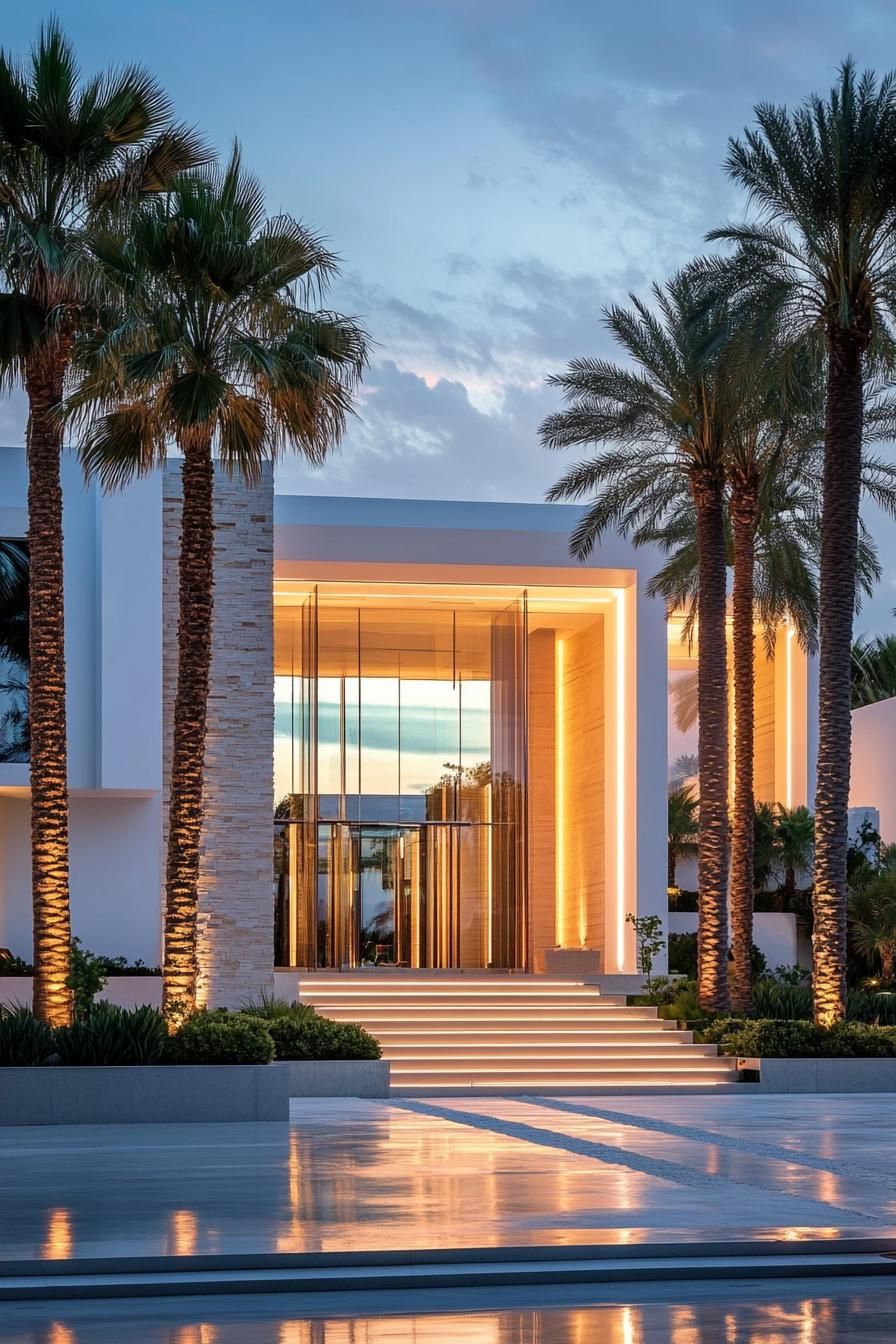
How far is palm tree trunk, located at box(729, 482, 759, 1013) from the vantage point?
28.6 metres

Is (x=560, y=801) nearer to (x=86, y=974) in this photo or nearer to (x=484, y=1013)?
(x=484, y=1013)

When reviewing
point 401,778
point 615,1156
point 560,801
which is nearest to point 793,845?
point 560,801

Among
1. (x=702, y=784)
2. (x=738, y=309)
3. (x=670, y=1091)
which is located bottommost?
(x=670, y=1091)

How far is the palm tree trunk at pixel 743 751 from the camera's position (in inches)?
1127

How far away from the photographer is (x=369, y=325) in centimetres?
2255

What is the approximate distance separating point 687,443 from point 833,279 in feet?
14.1

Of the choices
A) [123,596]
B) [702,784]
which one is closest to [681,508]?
[702,784]

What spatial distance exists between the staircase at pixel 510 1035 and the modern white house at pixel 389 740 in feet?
5.94

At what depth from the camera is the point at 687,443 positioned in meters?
28.9

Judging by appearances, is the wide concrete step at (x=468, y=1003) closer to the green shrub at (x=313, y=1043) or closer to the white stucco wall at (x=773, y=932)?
the green shrub at (x=313, y=1043)

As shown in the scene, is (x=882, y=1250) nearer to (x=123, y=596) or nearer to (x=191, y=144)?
(x=191, y=144)

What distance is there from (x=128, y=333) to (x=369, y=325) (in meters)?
3.64

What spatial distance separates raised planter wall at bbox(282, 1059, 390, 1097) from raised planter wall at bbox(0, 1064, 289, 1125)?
13.6 ft

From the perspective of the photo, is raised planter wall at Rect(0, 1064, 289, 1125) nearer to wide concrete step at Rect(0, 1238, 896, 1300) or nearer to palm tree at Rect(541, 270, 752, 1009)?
wide concrete step at Rect(0, 1238, 896, 1300)
